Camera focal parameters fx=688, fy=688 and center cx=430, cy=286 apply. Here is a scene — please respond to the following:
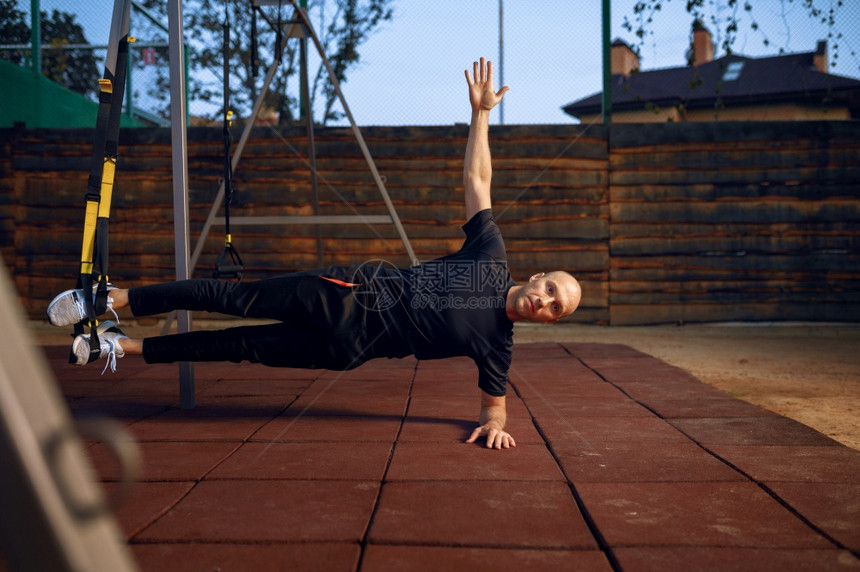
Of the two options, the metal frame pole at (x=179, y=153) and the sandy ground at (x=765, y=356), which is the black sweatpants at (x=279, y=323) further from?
the sandy ground at (x=765, y=356)

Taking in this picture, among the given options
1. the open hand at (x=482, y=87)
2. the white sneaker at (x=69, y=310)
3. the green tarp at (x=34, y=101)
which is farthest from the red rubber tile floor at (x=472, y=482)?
the green tarp at (x=34, y=101)

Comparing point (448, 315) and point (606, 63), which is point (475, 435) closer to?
point (448, 315)

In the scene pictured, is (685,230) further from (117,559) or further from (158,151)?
(117,559)

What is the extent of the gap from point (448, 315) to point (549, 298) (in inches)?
16.9

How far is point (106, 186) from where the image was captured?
2.74m

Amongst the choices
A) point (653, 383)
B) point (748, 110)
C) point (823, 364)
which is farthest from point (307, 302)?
point (748, 110)

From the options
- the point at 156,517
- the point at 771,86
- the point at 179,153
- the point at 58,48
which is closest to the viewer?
the point at 156,517

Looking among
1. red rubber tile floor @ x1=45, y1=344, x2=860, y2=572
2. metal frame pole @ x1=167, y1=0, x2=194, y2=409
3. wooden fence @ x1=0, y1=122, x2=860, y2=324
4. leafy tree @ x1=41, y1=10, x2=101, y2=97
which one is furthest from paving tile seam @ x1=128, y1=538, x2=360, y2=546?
leafy tree @ x1=41, y1=10, x2=101, y2=97

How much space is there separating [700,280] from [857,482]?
4921 millimetres

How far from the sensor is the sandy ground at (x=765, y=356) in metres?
3.70

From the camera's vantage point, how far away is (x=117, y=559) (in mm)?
728

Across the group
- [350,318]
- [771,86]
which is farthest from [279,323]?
[771,86]

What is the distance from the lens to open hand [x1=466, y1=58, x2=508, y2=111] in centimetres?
320

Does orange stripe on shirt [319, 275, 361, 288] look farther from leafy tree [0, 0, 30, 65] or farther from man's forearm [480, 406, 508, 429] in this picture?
leafy tree [0, 0, 30, 65]
